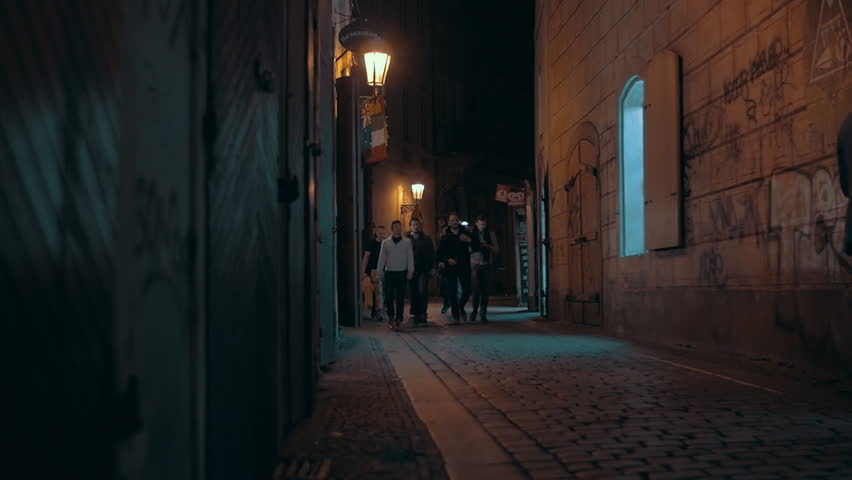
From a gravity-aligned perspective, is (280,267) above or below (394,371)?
above

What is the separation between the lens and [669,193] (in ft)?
26.0

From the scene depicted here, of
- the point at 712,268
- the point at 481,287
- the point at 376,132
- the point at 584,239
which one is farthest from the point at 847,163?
the point at 376,132

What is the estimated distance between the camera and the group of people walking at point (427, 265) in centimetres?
1235

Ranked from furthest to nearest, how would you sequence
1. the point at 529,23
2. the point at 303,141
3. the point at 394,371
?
A: 1. the point at 529,23
2. the point at 394,371
3. the point at 303,141

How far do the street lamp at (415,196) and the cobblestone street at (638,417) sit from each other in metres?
19.6

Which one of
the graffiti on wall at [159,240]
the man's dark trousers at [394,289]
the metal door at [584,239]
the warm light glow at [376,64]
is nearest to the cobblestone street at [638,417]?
the graffiti on wall at [159,240]

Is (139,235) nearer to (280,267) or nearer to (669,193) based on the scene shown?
→ (280,267)

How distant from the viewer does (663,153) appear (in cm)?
814

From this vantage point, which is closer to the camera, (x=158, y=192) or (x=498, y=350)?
(x=158, y=192)

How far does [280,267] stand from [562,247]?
31.5ft

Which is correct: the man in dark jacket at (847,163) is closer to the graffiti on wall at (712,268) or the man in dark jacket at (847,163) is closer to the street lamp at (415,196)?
the graffiti on wall at (712,268)

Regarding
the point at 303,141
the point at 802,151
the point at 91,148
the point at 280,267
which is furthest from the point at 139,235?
the point at 802,151

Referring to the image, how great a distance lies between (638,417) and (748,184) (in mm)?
3266

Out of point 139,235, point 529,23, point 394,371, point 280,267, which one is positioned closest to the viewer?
point 139,235
